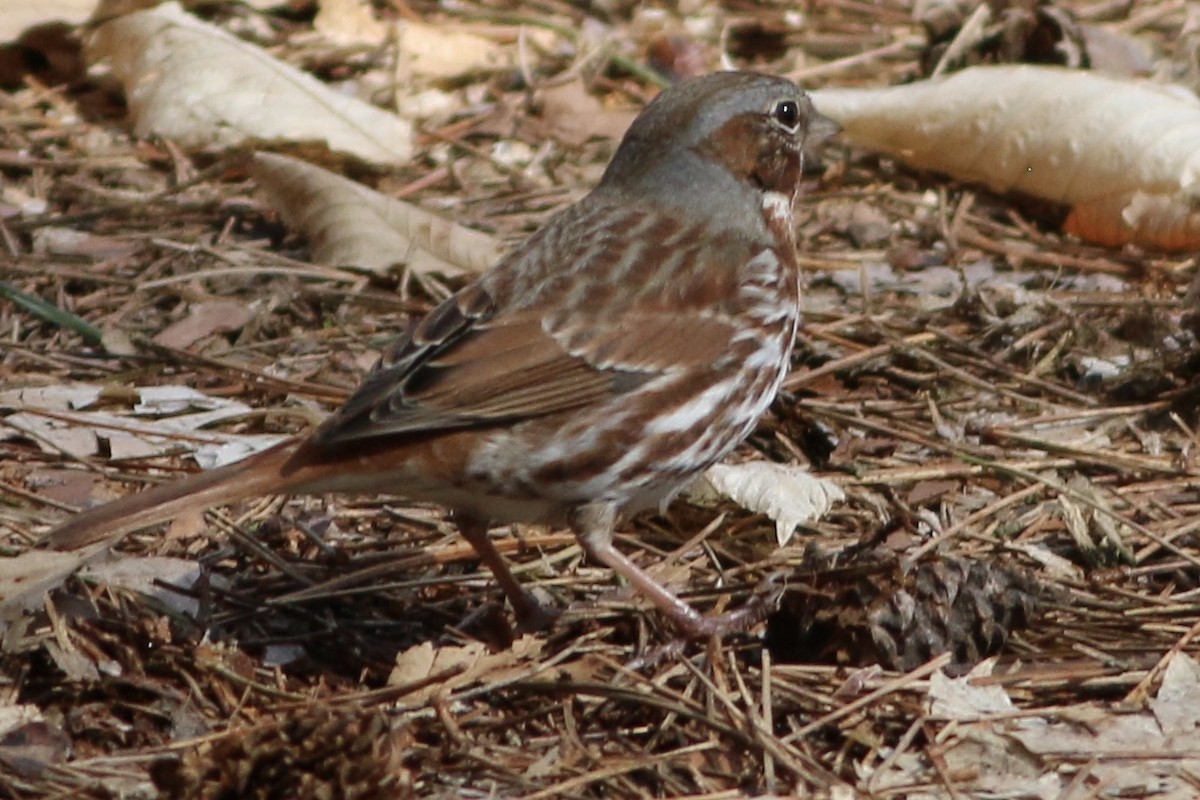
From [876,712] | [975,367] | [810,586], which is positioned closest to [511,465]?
[810,586]

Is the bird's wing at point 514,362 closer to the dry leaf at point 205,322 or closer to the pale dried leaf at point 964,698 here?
the pale dried leaf at point 964,698

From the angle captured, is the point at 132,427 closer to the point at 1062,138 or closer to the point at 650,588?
the point at 650,588

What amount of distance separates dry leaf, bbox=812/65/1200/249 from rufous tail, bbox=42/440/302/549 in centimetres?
352

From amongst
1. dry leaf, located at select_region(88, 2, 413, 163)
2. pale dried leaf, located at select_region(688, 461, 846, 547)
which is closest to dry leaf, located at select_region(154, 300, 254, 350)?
dry leaf, located at select_region(88, 2, 413, 163)

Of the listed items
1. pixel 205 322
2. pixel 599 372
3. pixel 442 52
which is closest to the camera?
pixel 599 372

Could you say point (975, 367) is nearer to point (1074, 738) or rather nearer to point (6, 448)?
point (1074, 738)

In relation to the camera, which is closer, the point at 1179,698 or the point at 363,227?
the point at 1179,698

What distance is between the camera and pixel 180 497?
13.1 feet

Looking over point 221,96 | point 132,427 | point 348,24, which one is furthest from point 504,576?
point 348,24

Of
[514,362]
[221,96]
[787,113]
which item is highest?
[787,113]

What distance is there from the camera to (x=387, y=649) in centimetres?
434

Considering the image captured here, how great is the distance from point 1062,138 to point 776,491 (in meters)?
2.41

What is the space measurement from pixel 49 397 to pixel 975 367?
2.88m

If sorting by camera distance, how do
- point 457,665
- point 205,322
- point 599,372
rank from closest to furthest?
point 457,665 → point 599,372 → point 205,322
